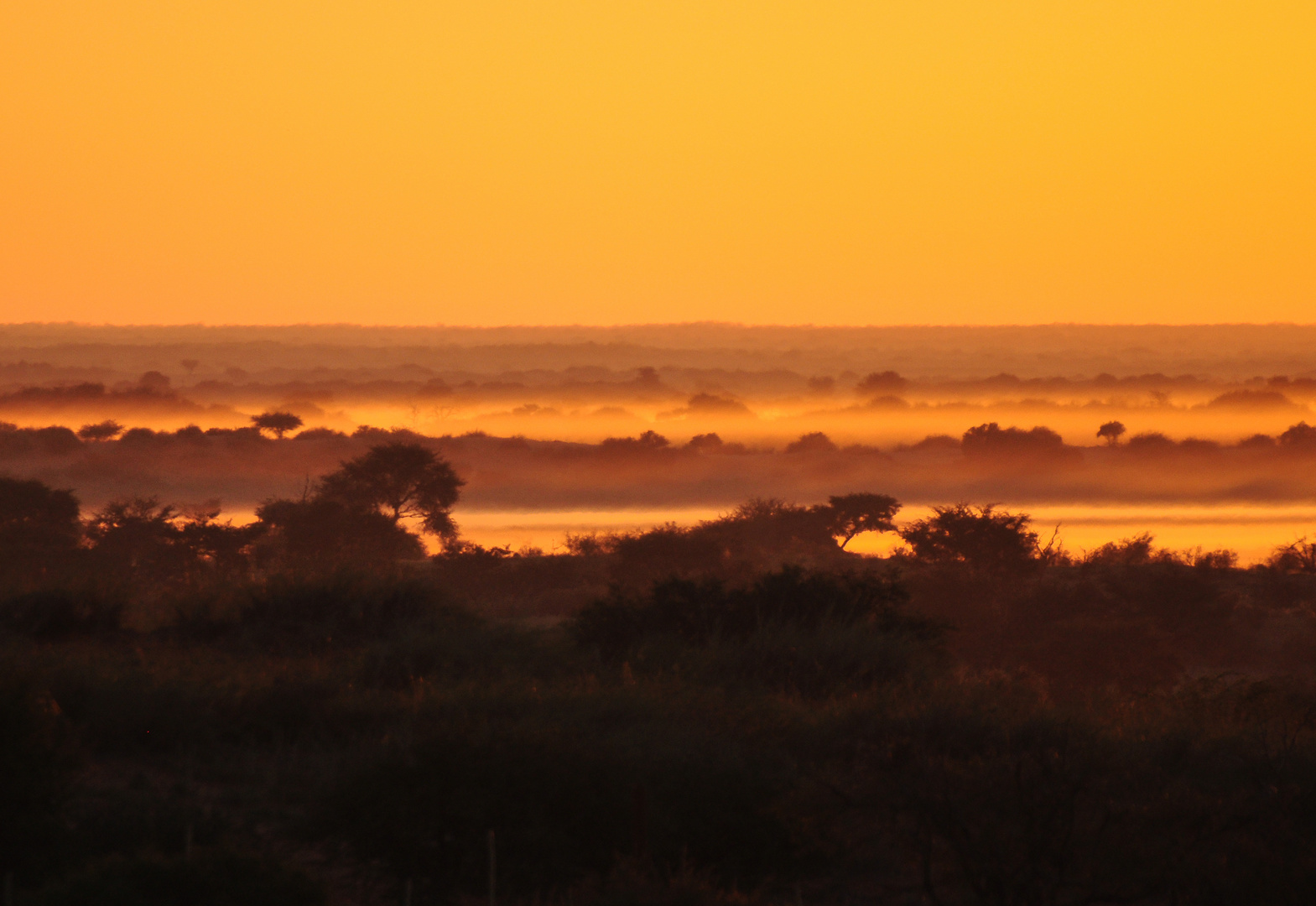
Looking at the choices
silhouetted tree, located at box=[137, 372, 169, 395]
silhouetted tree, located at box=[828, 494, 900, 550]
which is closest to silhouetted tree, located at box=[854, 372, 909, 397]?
silhouetted tree, located at box=[137, 372, 169, 395]

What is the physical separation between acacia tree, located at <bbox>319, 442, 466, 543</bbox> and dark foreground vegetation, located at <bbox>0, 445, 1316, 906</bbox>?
18.4 metres

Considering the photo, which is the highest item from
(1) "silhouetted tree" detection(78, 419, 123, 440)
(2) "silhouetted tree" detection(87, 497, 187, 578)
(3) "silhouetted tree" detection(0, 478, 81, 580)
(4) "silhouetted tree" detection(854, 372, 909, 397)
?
(4) "silhouetted tree" detection(854, 372, 909, 397)

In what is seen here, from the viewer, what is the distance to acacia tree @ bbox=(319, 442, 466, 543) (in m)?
38.5

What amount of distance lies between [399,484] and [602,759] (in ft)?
94.9

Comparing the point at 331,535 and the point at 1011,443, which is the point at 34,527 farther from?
the point at 1011,443

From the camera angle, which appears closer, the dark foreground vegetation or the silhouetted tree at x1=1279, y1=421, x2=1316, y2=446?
the dark foreground vegetation

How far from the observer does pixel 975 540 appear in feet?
104

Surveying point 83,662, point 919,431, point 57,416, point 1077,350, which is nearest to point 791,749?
point 83,662

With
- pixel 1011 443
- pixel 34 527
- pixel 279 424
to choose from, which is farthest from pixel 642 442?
pixel 34 527

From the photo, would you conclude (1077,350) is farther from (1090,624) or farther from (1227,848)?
(1227,848)

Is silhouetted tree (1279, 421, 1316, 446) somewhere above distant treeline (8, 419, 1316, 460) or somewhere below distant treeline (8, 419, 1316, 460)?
above

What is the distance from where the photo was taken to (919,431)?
90375 mm

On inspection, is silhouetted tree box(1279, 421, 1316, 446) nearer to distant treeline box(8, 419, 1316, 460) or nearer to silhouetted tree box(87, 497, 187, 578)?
distant treeline box(8, 419, 1316, 460)

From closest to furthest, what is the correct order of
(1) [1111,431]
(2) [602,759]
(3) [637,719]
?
(2) [602,759], (3) [637,719], (1) [1111,431]
